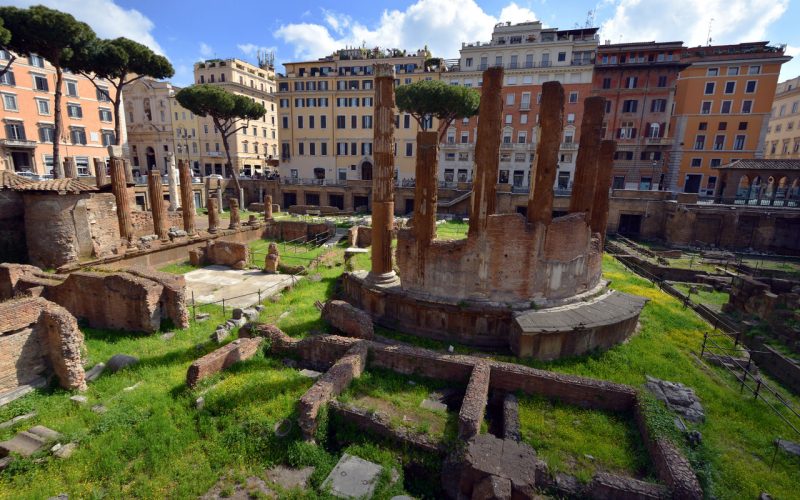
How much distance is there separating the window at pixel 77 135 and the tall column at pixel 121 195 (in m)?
27.3

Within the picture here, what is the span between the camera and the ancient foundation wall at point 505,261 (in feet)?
39.7

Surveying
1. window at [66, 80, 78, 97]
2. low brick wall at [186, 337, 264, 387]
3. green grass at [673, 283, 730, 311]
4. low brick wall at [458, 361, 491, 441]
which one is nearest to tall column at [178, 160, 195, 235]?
low brick wall at [186, 337, 264, 387]

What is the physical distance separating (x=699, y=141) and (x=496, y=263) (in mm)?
43851

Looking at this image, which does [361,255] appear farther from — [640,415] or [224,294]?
[640,415]

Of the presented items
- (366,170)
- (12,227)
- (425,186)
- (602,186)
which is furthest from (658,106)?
(12,227)

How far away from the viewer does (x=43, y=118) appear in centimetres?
3609

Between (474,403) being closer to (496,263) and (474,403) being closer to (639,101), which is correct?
(496,263)

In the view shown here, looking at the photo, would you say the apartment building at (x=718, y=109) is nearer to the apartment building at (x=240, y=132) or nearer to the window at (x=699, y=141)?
the window at (x=699, y=141)

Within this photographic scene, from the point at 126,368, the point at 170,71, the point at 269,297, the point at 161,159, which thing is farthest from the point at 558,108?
the point at 161,159

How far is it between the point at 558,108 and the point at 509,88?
35.0 metres

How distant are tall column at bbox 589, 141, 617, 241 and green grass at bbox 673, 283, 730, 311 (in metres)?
7.73

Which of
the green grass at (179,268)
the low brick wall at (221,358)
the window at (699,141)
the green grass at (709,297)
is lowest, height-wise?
the green grass at (709,297)

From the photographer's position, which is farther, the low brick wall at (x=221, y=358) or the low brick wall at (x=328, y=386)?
the low brick wall at (x=221, y=358)

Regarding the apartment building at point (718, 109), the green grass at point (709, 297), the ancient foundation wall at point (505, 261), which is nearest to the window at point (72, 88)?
the ancient foundation wall at point (505, 261)
